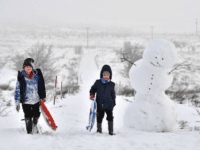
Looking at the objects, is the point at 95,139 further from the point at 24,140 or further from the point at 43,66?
the point at 43,66

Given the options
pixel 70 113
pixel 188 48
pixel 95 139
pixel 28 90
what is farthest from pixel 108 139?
pixel 188 48

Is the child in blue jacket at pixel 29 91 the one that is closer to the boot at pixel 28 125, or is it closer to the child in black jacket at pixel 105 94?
the boot at pixel 28 125

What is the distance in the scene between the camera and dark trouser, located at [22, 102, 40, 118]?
3482 mm

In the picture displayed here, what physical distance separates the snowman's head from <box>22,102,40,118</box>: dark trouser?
8.80 ft

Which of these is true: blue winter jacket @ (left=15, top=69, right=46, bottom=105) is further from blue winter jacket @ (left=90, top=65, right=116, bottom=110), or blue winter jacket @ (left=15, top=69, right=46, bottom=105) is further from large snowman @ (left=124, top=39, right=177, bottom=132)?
large snowman @ (left=124, top=39, right=177, bottom=132)

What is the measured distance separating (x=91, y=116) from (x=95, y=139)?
0.72 m

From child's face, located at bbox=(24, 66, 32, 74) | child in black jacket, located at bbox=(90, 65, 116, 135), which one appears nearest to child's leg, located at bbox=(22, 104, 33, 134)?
child's face, located at bbox=(24, 66, 32, 74)

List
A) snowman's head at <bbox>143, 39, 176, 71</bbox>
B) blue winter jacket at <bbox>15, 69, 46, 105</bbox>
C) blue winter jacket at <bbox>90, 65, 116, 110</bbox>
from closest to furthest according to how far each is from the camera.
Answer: blue winter jacket at <bbox>15, 69, 46, 105</bbox> → blue winter jacket at <bbox>90, 65, 116, 110</bbox> → snowman's head at <bbox>143, 39, 176, 71</bbox>

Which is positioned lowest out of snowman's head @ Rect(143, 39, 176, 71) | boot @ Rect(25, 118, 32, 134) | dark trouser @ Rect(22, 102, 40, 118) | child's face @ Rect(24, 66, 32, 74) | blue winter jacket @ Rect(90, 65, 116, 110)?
boot @ Rect(25, 118, 32, 134)

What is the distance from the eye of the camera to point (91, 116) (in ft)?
12.9

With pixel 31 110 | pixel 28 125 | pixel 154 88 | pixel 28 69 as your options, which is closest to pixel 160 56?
pixel 154 88

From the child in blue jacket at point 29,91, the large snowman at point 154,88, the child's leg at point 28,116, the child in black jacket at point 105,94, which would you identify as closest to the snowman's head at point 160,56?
the large snowman at point 154,88

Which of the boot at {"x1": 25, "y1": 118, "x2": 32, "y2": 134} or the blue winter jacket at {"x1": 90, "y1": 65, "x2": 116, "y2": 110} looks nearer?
the boot at {"x1": 25, "y1": 118, "x2": 32, "y2": 134}

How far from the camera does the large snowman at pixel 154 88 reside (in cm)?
427
